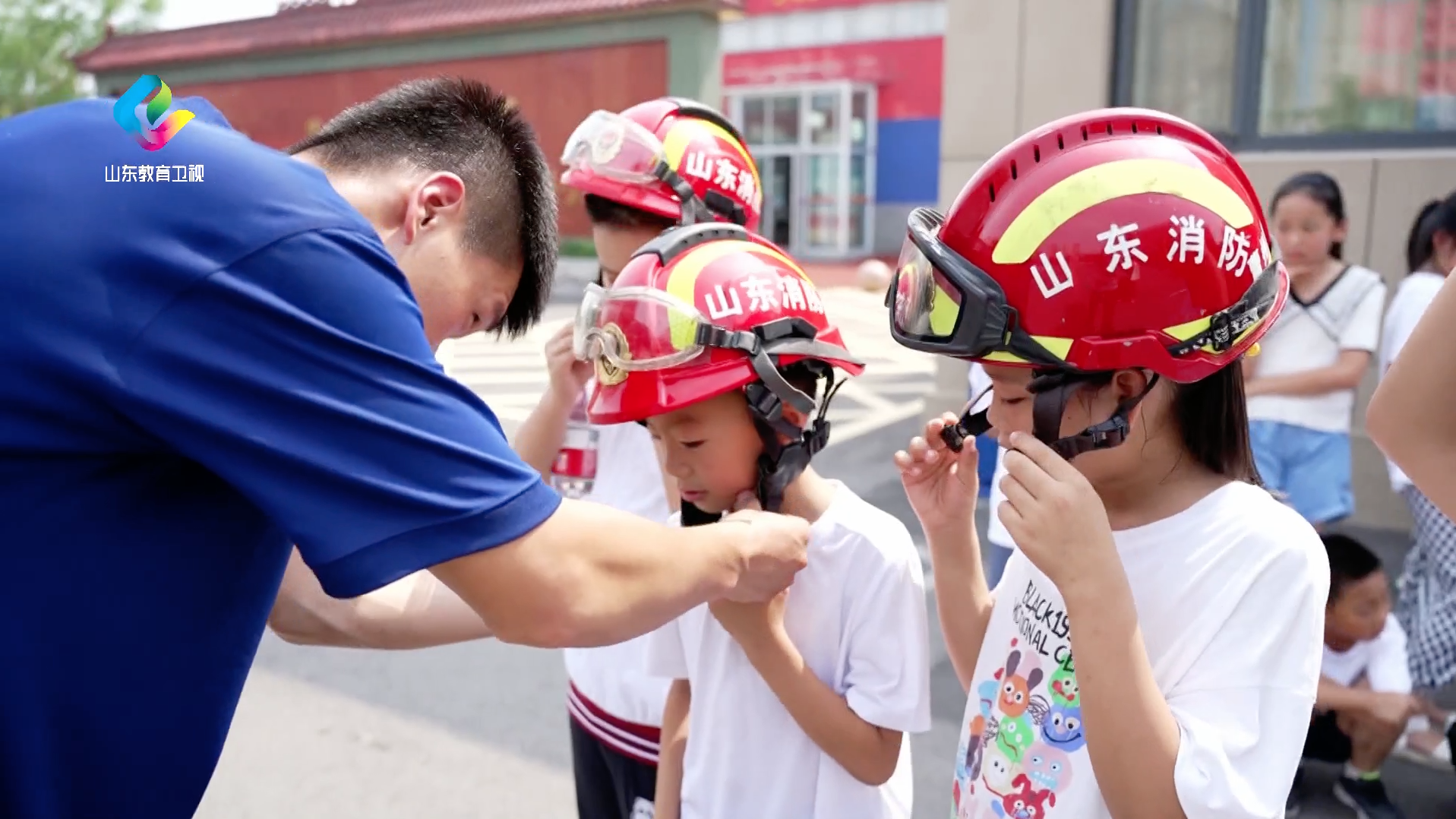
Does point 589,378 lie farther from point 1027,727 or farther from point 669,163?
point 1027,727

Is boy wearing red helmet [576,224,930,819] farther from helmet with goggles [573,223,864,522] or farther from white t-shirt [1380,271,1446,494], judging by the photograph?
white t-shirt [1380,271,1446,494]

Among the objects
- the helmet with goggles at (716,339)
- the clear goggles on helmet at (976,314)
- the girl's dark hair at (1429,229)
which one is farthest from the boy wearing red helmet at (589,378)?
the girl's dark hair at (1429,229)

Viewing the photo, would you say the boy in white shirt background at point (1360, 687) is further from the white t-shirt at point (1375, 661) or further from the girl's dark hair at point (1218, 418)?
the girl's dark hair at point (1218, 418)

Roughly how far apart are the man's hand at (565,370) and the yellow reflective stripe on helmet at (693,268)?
796 mm

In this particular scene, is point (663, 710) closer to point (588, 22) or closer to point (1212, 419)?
point (1212, 419)

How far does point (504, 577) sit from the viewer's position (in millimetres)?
1475

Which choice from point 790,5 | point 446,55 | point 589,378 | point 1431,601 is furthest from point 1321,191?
point 790,5

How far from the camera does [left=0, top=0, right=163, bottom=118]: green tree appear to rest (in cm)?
3538

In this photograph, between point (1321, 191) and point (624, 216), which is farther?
point (1321, 191)

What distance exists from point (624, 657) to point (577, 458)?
60cm

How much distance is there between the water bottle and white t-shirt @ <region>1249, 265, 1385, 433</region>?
10.2ft

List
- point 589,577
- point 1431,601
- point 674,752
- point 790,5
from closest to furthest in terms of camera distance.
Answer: point 589,577
point 674,752
point 1431,601
point 790,5

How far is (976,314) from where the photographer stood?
1609mm

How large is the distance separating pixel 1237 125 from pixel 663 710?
21.9 ft
